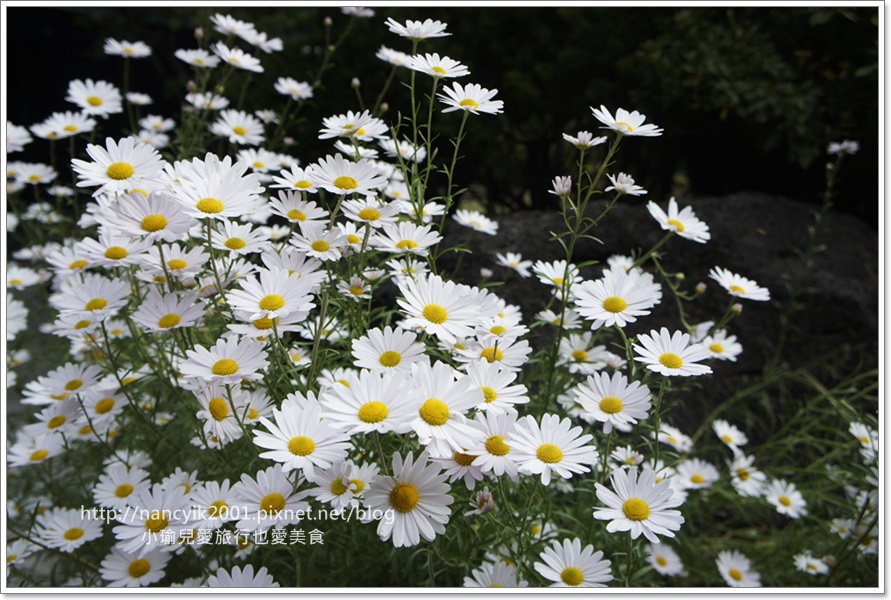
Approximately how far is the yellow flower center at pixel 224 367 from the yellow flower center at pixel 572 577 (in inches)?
23.5

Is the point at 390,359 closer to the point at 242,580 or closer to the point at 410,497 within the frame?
the point at 410,497

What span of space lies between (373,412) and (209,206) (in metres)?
0.41

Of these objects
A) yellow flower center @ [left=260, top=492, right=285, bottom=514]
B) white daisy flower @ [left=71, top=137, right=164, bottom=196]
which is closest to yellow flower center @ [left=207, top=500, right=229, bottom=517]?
yellow flower center @ [left=260, top=492, right=285, bottom=514]

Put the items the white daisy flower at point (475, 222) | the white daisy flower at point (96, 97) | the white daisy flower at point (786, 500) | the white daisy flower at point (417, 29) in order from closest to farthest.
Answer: the white daisy flower at point (417, 29)
the white daisy flower at point (475, 222)
the white daisy flower at point (786, 500)
the white daisy flower at point (96, 97)

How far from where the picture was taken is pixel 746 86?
2848 millimetres

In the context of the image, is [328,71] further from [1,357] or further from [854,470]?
[854,470]

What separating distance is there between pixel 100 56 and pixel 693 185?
187 inches

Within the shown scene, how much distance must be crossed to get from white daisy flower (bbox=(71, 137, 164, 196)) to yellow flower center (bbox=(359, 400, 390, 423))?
0.56 meters

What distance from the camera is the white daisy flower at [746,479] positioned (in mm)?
1991

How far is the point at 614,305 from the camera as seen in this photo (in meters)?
1.17

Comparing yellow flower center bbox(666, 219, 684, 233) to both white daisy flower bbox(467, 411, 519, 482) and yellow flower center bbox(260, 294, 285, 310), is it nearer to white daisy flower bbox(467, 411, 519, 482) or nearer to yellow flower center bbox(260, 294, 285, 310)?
white daisy flower bbox(467, 411, 519, 482)

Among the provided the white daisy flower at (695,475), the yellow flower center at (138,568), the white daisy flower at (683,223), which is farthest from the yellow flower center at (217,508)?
the white daisy flower at (695,475)

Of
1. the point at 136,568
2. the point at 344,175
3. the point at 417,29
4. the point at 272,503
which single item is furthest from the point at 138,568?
the point at 417,29

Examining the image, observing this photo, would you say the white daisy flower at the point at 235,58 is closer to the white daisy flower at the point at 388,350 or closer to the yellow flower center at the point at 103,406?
the yellow flower center at the point at 103,406
